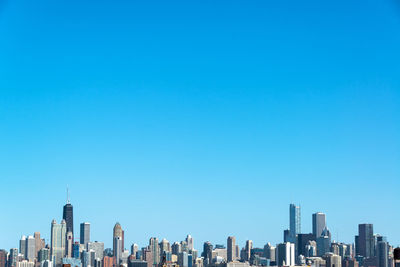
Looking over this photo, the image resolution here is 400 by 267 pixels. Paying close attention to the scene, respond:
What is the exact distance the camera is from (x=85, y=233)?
16650cm

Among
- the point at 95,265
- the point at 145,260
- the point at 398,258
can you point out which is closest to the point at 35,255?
the point at 95,265

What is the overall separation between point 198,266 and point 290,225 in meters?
42.1

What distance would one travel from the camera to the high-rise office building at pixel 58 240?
484 feet

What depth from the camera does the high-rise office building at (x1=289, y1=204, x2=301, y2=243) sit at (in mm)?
174163

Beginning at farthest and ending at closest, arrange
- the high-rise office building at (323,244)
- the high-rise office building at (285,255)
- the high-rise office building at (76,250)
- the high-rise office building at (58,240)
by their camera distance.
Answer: the high-rise office building at (323,244) → the high-rise office building at (76,250) → the high-rise office building at (58,240) → the high-rise office building at (285,255)

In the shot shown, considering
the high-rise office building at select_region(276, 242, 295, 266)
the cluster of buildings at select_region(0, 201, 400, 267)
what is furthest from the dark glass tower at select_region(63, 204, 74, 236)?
the high-rise office building at select_region(276, 242, 295, 266)

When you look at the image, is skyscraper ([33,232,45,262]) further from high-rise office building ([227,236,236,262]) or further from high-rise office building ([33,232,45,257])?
high-rise office building ([227,236,236,262])

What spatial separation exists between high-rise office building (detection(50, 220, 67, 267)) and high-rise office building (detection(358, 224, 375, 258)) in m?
53.0

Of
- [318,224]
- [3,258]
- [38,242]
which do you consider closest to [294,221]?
[318,224]

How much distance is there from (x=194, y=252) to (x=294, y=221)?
34871 mm

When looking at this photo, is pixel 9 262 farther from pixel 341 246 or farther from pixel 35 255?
pixel 341 246

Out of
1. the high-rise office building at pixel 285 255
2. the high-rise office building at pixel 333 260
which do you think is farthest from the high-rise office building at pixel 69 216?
the high-rise office building at pixel 333 260

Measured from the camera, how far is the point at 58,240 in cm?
15650

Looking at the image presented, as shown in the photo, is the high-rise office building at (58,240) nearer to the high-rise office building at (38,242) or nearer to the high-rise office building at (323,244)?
the high-rise office building at (38,242)
